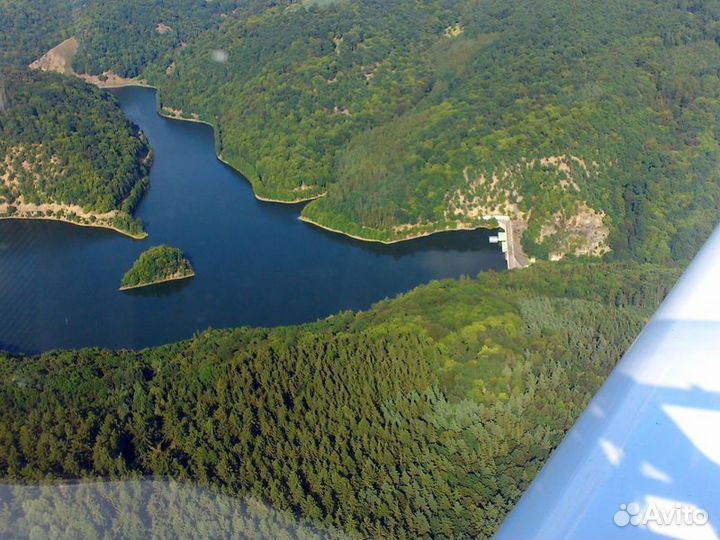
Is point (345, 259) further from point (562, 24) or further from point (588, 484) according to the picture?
point (588, 484)

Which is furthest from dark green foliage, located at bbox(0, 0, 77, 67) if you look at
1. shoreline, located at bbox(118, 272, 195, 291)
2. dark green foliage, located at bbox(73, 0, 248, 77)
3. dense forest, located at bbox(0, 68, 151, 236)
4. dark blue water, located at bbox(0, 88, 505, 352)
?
shoreline, located at bbox(118, 272, 195, 291)

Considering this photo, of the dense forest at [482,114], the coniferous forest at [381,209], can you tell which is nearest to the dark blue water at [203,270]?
the coniferous forest at [381,209]

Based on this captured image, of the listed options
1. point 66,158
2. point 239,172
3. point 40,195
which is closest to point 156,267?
point 40,195

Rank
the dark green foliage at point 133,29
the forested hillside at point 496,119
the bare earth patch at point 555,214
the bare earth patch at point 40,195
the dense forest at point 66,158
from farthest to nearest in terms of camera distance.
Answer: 1. the dark green foliage at point 133,29
2. the dense forest at point 66,158
3. the bare earth patch at point 40,195
4. the forested hillside at point 496,119
5. the bare earth patch at point 555,214

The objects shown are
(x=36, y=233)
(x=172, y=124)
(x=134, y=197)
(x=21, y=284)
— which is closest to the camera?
(x=21, y=284)

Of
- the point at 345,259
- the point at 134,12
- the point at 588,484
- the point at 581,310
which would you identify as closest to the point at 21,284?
the point at 345,259

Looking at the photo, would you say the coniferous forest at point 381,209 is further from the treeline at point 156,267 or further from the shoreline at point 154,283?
the shoreline at point 154,283
